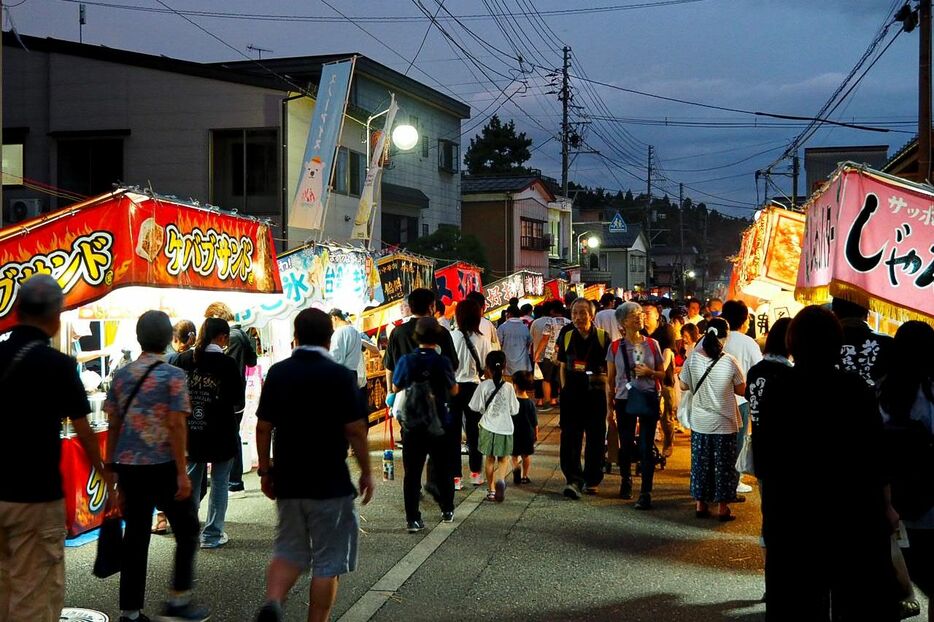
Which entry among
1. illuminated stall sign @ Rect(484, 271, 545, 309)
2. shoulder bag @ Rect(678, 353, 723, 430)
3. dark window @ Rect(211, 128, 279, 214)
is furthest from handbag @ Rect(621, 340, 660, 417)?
dark window @ Rect(211, 128, 279, 214)

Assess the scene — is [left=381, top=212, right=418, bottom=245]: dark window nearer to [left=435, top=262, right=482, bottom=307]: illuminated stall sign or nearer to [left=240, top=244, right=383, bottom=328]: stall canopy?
[left=435, top=262, right=482, bottom=307]: illuminated stall sign

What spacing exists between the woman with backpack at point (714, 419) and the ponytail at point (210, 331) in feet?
14.3

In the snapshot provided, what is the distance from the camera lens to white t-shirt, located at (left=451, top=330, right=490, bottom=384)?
1058cm

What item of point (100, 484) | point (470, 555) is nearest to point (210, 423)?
point (100, 484)

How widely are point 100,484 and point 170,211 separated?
2.78m

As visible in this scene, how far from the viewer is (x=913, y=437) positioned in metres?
5.09

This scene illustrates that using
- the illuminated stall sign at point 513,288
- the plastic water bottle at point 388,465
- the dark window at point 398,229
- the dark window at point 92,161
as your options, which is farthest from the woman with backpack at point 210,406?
the dark window at point 398,229

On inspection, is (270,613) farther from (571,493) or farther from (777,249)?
(777,249)

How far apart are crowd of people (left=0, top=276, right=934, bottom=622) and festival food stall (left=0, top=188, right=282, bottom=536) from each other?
2.78 feet

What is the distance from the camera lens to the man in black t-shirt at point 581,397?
404 inches

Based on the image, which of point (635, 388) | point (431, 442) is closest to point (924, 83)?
point (635, 388)

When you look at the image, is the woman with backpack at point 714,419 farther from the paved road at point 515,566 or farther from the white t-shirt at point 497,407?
the white t-shirt at point 497,407

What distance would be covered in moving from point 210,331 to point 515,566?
3.18m

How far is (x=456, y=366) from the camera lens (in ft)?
32.8
